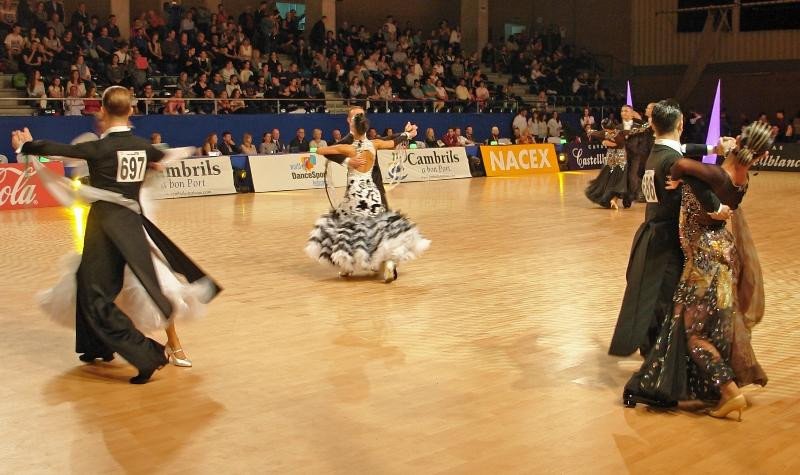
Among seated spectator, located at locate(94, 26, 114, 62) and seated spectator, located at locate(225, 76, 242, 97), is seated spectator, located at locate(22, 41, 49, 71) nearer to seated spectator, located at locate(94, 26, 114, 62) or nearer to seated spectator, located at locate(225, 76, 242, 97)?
seated spectator, located at locate(94, 26, 114, 62)

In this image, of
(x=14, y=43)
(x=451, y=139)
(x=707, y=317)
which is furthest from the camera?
(x=451, y=139)

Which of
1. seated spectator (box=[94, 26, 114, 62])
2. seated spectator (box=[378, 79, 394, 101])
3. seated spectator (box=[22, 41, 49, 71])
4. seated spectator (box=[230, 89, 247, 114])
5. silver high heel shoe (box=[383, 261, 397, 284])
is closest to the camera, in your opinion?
silver high heel shoe (box=[383, 261, 397, 284])

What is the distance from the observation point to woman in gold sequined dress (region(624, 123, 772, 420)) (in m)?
5.73

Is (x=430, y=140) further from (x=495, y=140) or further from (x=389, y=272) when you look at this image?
(x=389, y=272)

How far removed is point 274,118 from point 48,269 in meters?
14.1

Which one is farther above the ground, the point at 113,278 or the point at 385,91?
the point at 385,91

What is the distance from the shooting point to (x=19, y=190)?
1800cm

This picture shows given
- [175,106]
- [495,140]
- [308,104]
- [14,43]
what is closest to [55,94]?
[14,43]

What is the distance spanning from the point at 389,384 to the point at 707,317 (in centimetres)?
211

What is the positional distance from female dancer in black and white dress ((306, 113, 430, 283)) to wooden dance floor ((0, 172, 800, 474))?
31 cm

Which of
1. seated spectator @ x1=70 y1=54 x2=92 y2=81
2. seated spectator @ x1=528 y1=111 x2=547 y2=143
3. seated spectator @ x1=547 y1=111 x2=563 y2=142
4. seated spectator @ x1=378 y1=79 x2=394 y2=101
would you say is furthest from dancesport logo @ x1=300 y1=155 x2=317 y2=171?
seated spectator @ x1=547 y1=111 x2=563 y2=142

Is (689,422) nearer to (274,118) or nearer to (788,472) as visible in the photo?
(788,472)

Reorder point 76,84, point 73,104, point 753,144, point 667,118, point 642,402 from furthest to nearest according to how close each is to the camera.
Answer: point 76,84 → point 73,104 → point 667,118 → point 642,402 → point 753,144

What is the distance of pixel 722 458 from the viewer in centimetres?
515
